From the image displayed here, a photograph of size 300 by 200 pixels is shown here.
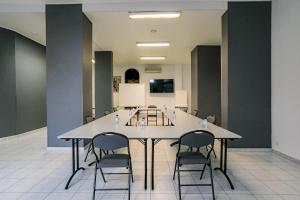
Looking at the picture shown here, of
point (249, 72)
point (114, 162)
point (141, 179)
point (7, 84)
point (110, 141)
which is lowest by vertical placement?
point (141, 179)

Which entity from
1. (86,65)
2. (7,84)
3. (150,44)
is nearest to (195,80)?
(150,44)

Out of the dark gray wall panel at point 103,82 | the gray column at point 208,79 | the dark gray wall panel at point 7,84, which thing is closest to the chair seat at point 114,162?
the dark gray wall panel at point 7,84

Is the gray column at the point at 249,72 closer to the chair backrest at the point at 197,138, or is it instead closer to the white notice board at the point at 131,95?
the chair backrest at the point at 197,138

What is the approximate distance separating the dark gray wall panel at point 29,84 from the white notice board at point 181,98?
695cm

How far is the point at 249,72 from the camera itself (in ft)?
16.3

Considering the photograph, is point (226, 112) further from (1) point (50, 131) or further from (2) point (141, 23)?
(1) point (50, 131)

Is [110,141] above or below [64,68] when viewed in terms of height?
below

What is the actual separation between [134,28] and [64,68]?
2365 millimetres

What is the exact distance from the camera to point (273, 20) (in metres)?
4.86

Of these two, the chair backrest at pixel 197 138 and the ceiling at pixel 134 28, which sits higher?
the ceiling at pixel 134 28

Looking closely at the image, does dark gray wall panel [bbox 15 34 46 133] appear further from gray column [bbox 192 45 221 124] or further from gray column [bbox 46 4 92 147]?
gray column [bbox 192 45 221 124]

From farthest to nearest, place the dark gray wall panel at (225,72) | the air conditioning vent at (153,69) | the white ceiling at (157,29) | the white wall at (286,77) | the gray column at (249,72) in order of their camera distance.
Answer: the air conditioning vent at (153,69)
the white ceiling at (157,29)
the dark gray wall panel at (225,72)
the gray column at (249,72)
the white wall at (286,77)

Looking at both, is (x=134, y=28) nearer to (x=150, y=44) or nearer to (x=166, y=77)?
(x=150, y=44)

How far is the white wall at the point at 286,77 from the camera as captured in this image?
409 cm
